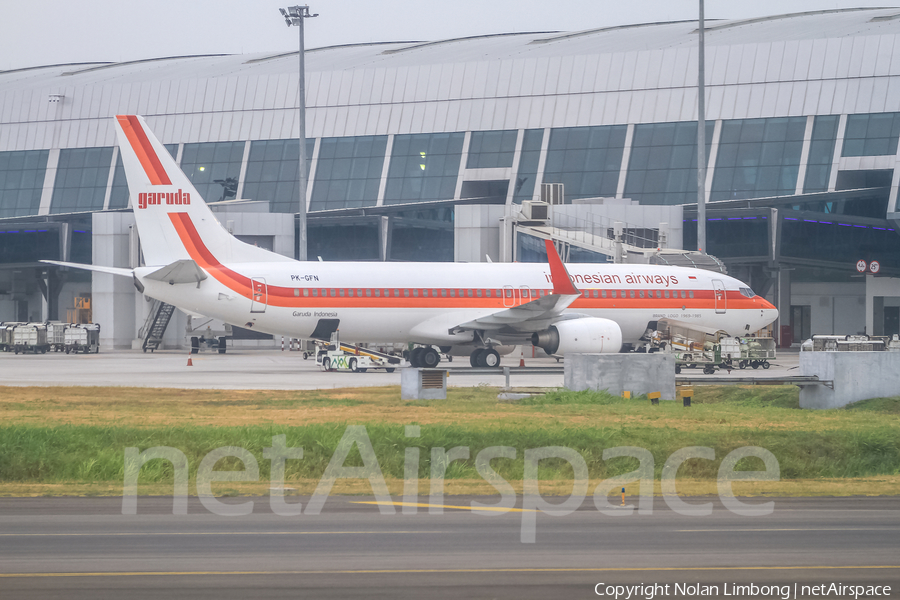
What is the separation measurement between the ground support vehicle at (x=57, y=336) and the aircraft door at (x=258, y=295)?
22862mm

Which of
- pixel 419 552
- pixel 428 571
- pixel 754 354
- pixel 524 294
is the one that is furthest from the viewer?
pixel 754 354

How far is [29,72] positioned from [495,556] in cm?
9064

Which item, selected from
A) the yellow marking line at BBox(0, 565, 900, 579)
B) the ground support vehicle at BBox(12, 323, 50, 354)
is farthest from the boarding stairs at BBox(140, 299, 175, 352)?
the yellow marking line at BBox(0, 565, 900, 579)

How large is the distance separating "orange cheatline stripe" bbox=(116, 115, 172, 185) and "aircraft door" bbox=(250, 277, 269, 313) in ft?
14.5

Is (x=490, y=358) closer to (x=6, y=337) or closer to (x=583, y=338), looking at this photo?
(x=583, y=338)

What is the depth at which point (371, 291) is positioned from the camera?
3672 cm

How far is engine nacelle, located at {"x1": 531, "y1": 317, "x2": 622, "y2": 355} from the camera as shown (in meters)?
35.4

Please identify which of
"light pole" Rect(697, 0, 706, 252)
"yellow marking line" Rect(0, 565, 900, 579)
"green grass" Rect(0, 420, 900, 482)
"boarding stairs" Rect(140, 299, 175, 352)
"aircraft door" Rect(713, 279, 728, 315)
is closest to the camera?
"yellow marking line" Rect(0, 565, 900, 579)

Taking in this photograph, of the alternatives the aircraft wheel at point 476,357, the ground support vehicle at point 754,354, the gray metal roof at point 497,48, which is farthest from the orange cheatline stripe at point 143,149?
the gray metal roof at point 497,48

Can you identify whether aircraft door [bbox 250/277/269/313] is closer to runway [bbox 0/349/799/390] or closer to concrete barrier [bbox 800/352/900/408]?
runway [bbox 0/349/799/390]

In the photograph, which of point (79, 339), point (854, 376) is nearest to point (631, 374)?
point (854, 376)

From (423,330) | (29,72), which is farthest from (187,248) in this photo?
(29,72)

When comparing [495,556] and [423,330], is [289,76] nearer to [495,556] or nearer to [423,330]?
[423,330]

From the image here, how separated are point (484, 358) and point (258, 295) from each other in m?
8.25
